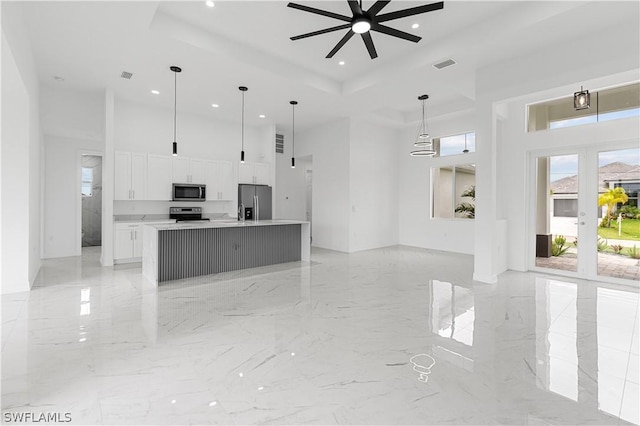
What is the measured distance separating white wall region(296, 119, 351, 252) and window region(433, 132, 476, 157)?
2534 mm

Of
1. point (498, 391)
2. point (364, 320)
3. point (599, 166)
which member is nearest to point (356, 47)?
point (364, 320)

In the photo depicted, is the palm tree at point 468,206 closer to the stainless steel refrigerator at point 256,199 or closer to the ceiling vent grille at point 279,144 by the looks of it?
the stainless steel refrigerator at point 256,199

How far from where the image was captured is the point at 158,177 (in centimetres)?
671

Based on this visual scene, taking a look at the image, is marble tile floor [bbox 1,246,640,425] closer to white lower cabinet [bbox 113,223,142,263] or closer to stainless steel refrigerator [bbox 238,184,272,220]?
white lower cabinet [bbox 113,223,142,263]

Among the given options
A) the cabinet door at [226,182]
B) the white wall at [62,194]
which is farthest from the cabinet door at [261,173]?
the white wall at [62,194]

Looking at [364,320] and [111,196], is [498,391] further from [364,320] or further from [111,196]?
[111,196]

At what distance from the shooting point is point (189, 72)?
513cm

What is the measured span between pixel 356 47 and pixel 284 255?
401 cm

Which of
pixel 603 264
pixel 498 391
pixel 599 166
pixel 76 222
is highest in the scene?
pixel 599 166

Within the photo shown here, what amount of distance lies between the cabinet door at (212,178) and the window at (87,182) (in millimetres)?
3847

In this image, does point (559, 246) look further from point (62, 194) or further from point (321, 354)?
point (62, 194)

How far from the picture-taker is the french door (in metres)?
4.74

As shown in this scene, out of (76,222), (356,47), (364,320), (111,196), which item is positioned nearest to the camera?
(364,320)

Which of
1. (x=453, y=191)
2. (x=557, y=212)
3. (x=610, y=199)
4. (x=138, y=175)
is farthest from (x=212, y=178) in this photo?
(x=610, y=199)
